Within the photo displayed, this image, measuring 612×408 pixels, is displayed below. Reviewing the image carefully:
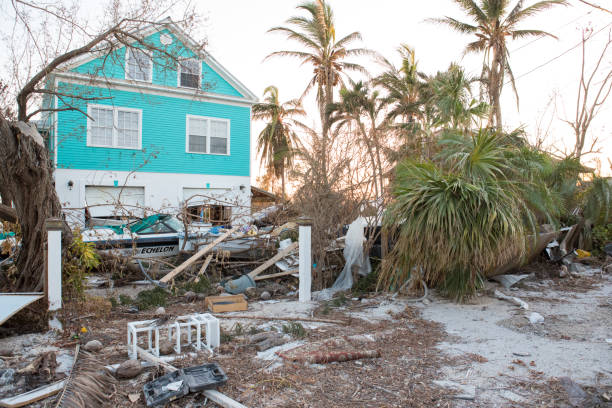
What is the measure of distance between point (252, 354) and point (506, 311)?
368 centimetres

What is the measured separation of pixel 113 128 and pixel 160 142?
165cm

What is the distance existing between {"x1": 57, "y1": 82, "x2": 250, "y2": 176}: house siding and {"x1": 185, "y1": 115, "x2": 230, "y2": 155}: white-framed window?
167 millimetres

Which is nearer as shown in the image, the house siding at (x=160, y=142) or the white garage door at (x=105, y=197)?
the house siding at (x=160, y=142)

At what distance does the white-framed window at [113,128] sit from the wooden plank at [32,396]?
1228 centimetres

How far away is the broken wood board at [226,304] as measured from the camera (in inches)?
233

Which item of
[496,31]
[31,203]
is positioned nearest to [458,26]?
[496,31]

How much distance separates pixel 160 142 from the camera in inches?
602

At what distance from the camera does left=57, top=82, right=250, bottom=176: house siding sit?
549 inches

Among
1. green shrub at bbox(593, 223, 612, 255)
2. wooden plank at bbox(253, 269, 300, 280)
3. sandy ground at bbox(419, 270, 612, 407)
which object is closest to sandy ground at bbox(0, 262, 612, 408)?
sandy ground at bbox(419, 270, 612, 407)

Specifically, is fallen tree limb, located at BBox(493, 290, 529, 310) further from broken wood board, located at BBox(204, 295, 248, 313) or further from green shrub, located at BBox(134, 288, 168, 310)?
green shrub, located at BBox(134, 288, 168, 310)

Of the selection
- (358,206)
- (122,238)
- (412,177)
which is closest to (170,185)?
(122,238)

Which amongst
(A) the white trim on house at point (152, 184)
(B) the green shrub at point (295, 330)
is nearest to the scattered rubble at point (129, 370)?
(B) the green shrub at point (295, 330)

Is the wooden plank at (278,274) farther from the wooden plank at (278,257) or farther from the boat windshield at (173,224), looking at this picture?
the boat windshield at (173,224)

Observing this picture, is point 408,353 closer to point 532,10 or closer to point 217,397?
point 217,397
